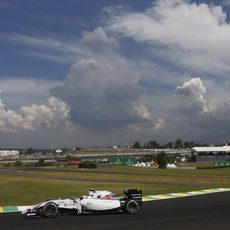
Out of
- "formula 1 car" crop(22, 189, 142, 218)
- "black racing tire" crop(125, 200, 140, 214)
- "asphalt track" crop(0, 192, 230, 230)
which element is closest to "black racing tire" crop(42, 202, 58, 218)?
"formula 1 car" crop(22, 189, 142, 218)

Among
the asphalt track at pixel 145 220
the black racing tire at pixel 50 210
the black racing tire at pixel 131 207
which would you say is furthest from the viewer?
the black racing tire at pixel 131 207

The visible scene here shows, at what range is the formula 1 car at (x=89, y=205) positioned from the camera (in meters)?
20.6

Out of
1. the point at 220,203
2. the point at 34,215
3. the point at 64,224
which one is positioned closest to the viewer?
the point at 64,224

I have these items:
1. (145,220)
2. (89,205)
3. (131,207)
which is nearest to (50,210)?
(89,205)

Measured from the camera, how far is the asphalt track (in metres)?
18.1

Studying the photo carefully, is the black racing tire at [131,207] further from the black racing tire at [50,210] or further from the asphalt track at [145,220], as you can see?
the black racing tire at [50,210]

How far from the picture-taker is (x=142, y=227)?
17844 millimetres

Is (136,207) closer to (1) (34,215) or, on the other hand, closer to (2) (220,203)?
(1) (34,215)

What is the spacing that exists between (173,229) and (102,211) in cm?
591

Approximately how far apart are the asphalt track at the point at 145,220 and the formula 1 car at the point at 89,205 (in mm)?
376

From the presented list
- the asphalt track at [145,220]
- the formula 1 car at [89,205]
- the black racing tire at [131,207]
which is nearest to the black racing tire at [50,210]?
the formula 1 car at [89,205]

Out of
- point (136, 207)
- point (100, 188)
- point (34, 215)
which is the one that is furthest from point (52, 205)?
point (100, 188)

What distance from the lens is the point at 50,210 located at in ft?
67.8

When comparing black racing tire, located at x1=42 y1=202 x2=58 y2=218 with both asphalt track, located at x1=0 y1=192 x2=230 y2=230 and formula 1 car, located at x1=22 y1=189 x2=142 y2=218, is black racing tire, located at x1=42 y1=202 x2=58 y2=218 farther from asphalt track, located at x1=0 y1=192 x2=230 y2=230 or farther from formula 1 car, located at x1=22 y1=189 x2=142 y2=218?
asphalt track, located at x1=0 y1=192 x2=230 y2=230
